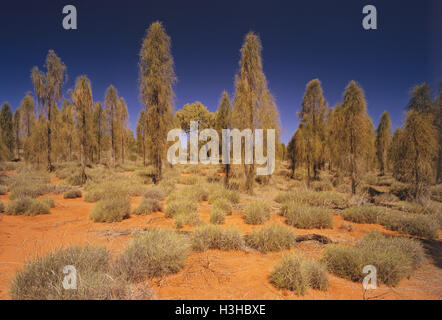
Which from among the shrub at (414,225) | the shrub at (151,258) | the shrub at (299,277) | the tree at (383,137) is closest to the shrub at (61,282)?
the shrub at (151,258)

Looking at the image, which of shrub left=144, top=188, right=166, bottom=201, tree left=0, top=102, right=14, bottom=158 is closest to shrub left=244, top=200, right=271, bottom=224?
shrub left=144, top=188, right=166, bottom=201

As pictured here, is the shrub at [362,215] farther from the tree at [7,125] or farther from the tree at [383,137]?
the tree at [7,125]

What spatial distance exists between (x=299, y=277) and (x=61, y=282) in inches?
130

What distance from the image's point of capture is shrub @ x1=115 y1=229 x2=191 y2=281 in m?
2.98

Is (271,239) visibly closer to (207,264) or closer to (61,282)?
(207,264)

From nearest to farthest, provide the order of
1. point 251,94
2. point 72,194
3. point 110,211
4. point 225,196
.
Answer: point 110,211 → point 225,196 → point 72,194 → point 251,94

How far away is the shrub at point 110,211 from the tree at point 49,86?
48.9 ft

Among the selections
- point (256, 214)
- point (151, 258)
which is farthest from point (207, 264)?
point (256, 214)

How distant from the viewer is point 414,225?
595 centimetres

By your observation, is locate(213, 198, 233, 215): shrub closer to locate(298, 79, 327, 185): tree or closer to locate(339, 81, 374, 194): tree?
locate(339, 81, 374, 194): tree

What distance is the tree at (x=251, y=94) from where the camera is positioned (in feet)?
35.3

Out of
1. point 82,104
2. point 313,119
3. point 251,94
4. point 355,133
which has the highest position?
point 82,104

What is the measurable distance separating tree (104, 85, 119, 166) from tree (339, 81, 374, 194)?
78.8 ft

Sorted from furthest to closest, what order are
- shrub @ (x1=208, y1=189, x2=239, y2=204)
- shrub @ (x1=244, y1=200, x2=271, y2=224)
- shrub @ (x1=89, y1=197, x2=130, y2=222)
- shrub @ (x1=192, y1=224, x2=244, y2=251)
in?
shrub @ (x1=208, y1=189, x2=239, y2=204) → shrub @ (x1=244, y1=200, x2=271, y2=224) → shrub @ (x1=89, y1=197, x2=130, y2=222) → shrub @ (x1=192, y1=224, x2=244, y2=251)
